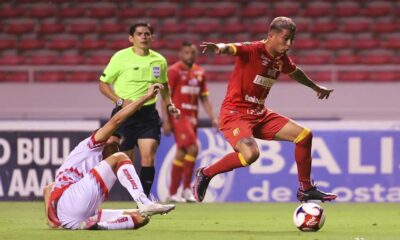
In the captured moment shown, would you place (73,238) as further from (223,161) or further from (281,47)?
(281,47)

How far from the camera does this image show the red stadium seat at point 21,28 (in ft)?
62.0

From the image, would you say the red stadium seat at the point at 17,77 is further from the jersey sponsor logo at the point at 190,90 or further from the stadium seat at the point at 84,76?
the jersey sponsor logo at the point at 190,90

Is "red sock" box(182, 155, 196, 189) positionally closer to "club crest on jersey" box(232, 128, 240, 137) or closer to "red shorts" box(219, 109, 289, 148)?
"red shorts" box(219, 109, 289, 148)

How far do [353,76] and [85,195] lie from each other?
9.80 metres

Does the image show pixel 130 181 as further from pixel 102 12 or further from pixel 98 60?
pixel 102 12

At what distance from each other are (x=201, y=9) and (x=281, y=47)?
9893 mm

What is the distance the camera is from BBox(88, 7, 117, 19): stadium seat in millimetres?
19094

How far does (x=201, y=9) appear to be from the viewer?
19094 millimetres

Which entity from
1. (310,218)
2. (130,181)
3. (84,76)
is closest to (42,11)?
(84,76)

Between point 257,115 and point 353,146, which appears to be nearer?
point 257,115

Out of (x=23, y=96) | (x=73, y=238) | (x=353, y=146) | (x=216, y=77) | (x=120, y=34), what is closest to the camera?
(x=73, y=238)

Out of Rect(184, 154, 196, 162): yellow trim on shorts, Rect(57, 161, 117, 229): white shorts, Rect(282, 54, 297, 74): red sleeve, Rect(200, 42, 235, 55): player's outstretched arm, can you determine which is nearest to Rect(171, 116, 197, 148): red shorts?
Rect(184, 154, 196, 162): yellow trim on shorts

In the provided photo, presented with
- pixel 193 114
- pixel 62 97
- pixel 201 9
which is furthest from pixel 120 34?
pixel 193 114

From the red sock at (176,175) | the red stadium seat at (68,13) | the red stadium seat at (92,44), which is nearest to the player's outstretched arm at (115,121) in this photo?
the red sock at (176,175)
